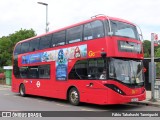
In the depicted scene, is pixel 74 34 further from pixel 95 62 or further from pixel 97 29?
pixel 95 62

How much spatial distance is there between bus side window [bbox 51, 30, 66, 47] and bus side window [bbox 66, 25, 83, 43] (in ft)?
1.23

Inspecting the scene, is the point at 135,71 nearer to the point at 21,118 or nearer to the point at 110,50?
the point at 110,50

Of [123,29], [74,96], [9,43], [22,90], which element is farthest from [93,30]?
[9,43]

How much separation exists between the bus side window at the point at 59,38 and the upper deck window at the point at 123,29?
130 inches

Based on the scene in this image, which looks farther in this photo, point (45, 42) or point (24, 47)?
point (24, 47)

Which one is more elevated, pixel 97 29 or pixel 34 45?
pixel 97 29

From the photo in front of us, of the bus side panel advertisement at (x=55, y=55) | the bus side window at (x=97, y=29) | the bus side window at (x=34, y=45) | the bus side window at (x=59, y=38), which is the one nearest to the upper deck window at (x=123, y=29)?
the bus side window at (x=97, y=29)

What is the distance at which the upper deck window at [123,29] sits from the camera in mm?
12664

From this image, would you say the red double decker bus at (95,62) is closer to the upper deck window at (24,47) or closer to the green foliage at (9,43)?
the upper deck window at (24,47)

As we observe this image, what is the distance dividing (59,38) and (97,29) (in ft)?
10.7

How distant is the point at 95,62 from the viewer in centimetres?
1284

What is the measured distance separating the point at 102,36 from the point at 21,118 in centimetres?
478

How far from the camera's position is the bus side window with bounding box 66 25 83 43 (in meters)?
14.0

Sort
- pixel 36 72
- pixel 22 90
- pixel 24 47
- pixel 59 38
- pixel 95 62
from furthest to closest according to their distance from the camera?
pixel 22 90
pixel 24 47
pixel 36 72
pixel 59 38
pixel 95 62
